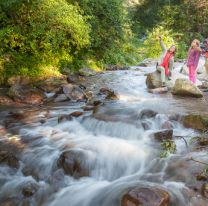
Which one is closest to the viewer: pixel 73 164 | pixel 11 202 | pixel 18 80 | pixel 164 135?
pixel 11 202

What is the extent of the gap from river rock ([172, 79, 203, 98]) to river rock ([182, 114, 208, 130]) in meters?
2.79

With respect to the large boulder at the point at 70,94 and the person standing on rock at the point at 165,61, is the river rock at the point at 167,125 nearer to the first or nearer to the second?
the large boulder at the point at 70,94

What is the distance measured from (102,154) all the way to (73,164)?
2.37 ft

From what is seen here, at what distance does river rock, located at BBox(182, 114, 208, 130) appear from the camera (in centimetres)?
746

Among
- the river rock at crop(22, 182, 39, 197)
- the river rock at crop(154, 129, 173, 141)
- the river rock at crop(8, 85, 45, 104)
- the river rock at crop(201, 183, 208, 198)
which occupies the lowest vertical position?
the river rock at crop(22, 182, 39, 197)

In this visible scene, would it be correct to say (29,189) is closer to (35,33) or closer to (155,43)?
(35,33)

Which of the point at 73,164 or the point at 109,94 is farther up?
the point at 109,94

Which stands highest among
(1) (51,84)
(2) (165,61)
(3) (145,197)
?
(2) (165,61)

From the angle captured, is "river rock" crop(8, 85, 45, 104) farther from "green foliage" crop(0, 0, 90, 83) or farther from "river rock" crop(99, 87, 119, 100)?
"river rock" crop(99, 87, 119, 100)

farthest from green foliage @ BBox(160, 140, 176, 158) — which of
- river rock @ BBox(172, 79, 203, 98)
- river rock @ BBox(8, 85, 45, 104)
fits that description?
river rock @ BBox(8, 85, 45, 104)

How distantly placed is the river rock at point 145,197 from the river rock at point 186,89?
6.17m

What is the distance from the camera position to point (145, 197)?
4574 mm

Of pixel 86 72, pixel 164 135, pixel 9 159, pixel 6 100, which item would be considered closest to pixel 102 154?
pixel 164 135

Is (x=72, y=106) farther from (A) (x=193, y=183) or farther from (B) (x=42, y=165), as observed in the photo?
(A) (x=193, y=183)
